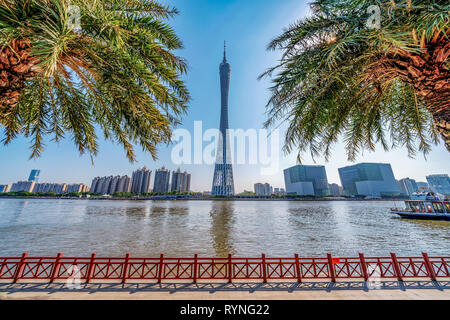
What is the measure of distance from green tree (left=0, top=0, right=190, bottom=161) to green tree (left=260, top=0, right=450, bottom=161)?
8.50 ft

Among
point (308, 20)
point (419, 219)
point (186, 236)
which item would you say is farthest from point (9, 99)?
point (419, 219)

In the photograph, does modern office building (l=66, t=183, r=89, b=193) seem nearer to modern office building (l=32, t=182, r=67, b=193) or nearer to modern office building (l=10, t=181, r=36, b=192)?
modern office building (l=32, t=182, r=67, b=193)

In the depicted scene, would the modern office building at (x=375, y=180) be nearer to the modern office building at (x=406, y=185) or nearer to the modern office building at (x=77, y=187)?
the modern office building at (x=406, y=185)

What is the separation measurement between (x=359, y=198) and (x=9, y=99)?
141 metres

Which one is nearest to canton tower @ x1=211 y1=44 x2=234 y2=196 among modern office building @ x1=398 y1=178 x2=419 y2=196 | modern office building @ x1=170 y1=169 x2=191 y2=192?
modern office building @ x1=170 y1=169 x2=191 y2=192

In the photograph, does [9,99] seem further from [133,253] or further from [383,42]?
[133,253]

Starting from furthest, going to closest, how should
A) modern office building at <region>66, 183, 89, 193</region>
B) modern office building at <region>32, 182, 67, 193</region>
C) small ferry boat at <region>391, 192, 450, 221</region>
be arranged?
modern office building at <region>66, 183, 89, 193</region>
modern office building at <region>32, 182, 67, 193</region>
small ferry boat at <region>391, 192, 450, 221</region>

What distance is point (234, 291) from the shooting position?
5.41 metres

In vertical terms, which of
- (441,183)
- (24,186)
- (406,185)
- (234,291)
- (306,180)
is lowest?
(234,291)

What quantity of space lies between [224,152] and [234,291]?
84.9 m

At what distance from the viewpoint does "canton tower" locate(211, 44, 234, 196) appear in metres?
87.4

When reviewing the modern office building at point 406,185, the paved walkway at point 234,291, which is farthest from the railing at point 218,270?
the modern office building at point 406,185

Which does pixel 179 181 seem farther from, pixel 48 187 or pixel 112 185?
pixel 48 187

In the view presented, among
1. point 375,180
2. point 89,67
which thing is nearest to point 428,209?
point 89,67
